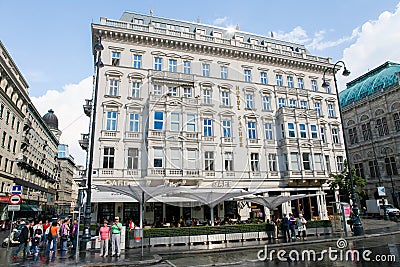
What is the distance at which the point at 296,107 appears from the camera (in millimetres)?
33812

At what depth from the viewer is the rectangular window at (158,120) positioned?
2784 centimetres

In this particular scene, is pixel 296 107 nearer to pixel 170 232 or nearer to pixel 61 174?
pixel 170 232

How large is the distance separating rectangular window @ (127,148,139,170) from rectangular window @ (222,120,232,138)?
10029 millimetres

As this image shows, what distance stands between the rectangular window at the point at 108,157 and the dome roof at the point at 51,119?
226ft

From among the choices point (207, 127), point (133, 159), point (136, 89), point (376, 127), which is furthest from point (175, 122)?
point (376, 127)

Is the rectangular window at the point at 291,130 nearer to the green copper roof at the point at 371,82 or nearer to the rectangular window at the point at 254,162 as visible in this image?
the rectangular window at the point at 254,162

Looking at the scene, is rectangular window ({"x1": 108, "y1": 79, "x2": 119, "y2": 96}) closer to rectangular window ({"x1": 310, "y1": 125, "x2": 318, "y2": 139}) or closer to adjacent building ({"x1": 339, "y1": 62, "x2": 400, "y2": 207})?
rectangular window ({"x1": 310, "y1": 125, "x2": 318, "y2": 139})

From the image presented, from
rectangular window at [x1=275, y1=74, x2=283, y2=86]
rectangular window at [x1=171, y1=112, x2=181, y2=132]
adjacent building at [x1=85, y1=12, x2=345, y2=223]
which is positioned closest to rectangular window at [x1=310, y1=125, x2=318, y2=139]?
adjacent building at [x1=85, y1=12, x2=345, y2=223]

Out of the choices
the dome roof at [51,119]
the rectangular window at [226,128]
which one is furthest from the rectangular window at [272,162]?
the dome roof at [51,119]

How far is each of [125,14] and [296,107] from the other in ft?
79.4

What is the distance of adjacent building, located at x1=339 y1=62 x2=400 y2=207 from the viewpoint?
45.9 m

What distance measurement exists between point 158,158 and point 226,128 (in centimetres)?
886

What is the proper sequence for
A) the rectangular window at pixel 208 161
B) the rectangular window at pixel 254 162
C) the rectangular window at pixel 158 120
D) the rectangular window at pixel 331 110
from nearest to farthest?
1. the rectangular window at pixel 158 120
2. the rectangular window at pixel 208 161
3. the rectangular window at pixel 254 162
4. the rectangular window at pixel 331 110

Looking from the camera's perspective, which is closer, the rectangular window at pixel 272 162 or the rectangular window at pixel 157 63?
the rectangular window at pixel 157 63
